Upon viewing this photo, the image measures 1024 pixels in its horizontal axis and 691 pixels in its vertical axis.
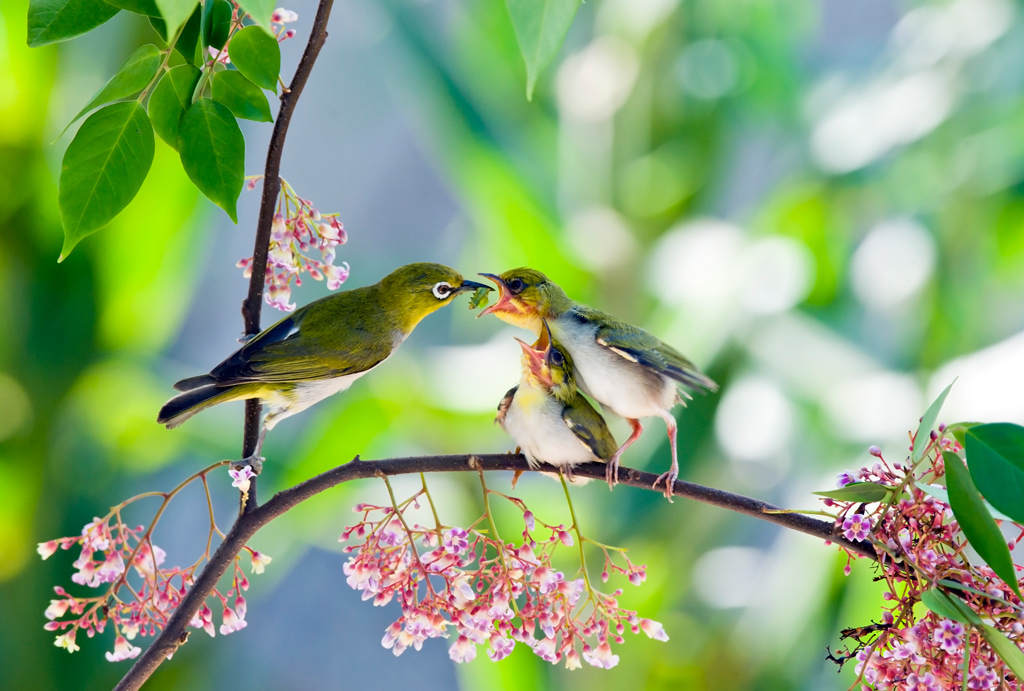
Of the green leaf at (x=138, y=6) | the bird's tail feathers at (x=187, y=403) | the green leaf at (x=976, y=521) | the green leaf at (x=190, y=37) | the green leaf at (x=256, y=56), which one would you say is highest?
the green leaf at (x=138, y=6)

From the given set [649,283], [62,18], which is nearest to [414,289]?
[62,18]

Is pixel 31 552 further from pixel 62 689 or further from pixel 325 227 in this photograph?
pixel 325 227

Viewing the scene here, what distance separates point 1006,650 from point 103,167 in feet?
1.94

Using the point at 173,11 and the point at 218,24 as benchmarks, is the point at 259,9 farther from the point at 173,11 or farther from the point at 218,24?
the point at 218,24

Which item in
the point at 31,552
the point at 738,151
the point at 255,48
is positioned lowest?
the point at 31,552

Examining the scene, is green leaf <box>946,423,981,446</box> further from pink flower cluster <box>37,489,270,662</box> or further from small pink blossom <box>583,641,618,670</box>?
pink flower cluster <box>37,489,270,662</box>

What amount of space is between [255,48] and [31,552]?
65.8 inches

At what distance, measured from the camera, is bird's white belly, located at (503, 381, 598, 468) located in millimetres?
626

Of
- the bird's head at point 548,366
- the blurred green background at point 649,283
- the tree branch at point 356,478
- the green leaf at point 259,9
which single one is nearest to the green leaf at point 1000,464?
the tree branch at point 356,478

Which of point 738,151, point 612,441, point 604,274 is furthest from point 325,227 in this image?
point 738,151

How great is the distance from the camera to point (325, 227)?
66 centimetres

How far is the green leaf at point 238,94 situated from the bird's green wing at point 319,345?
23 centimetres

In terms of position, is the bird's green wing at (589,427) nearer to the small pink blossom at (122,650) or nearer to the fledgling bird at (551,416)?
the fledgling bird at (551,416)

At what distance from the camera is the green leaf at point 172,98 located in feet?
1.67
